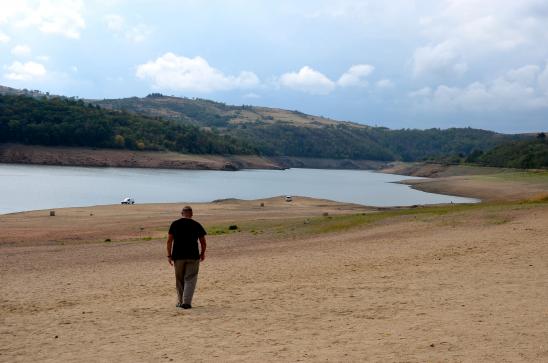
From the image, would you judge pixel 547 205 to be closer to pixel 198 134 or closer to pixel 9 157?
pixel 9 157

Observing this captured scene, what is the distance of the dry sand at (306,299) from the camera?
792cm

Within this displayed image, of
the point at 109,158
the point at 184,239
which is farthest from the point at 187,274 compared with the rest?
the point at 109,158

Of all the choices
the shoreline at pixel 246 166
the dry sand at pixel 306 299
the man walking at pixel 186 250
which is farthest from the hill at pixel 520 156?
the man walking at pixel 186 250

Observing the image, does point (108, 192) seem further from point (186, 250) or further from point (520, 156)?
point (520, 156)

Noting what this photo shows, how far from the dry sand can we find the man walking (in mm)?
458

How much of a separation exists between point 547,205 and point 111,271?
17458mm

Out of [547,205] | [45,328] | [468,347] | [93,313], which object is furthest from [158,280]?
[547,205]

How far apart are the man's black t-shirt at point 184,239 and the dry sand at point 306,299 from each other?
91cm

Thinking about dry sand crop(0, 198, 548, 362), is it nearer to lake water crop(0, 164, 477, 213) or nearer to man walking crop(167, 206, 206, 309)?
man walking crop(167, 206, 206, 309)

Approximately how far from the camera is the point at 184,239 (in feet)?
35.4

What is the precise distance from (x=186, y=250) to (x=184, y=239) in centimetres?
18

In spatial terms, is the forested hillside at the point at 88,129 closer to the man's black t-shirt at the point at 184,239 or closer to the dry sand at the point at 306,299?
the dry sand at the point at 306,299

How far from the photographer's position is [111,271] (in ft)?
56.4

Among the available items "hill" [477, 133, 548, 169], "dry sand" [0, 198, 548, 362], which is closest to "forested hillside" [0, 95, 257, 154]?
"hill" [477, 133, 548, 169]
